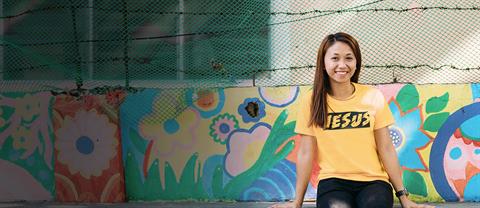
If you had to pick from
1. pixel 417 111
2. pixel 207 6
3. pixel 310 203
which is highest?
pixel 207 6

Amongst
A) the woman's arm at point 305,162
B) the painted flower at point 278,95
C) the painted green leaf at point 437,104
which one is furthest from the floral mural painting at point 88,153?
the painted green leaf at point 437,104

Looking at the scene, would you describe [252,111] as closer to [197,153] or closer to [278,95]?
[278,95]

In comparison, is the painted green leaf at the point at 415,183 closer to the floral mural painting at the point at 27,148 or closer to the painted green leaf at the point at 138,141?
the painted green leaf at the point at 138,141

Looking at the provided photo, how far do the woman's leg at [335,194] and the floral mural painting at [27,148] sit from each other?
3.03 meters

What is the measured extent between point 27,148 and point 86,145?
545 millimetres

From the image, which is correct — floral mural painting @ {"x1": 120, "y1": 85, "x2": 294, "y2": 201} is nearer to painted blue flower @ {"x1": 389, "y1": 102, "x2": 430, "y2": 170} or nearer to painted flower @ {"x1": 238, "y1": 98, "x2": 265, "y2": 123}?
painted flower @ {"x1": 238, "y1": 98, "x2": 265, "y2": 123}

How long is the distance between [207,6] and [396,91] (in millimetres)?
1971

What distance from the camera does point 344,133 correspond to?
334cm

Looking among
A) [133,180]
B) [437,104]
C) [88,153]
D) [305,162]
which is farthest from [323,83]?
[88,153]

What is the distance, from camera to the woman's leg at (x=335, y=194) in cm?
314

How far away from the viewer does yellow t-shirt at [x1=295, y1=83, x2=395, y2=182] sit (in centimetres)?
329

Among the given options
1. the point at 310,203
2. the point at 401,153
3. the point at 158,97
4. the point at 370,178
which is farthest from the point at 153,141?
the point at 370,178

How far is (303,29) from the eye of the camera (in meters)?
5.52

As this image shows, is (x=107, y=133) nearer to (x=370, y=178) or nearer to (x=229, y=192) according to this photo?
(x=229, y=192)
